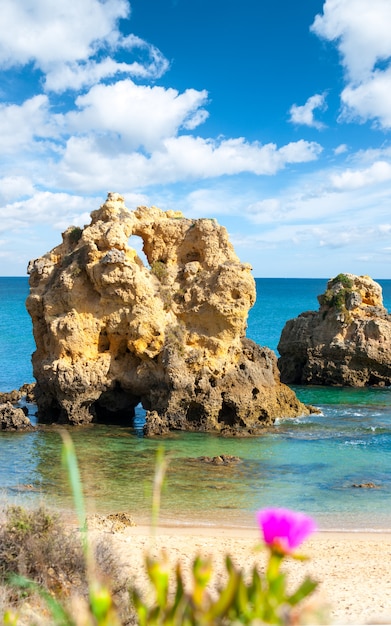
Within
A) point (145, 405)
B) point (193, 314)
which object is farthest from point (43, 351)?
point (193, 314)

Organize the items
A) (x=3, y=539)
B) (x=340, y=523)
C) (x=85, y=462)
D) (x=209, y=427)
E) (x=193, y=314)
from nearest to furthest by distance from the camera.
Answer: (x=3, y=539) < (x=340, y=523) < (x=85, y=462) < (x=209, y=427) < (x=193, y=314)

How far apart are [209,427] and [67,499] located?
8.44 m

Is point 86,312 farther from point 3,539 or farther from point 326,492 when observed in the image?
point 3,539

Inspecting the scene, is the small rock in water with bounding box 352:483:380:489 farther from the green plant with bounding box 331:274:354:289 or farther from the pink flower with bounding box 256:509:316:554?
the green plant with bounding box 331:274:354:289

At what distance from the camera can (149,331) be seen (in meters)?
23.1

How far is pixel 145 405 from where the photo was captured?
2420 centimetres

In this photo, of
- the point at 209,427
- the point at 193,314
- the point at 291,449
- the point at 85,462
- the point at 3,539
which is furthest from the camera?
the point at 193,314

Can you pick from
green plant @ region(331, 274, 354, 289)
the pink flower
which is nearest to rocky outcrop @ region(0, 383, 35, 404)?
green plant @ region(331, 274, 354, 289)

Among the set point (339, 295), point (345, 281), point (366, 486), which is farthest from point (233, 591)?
point (345, 281)

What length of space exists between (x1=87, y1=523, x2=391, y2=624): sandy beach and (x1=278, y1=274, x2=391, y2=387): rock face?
21.1 m

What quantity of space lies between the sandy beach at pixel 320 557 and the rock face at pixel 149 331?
987cm

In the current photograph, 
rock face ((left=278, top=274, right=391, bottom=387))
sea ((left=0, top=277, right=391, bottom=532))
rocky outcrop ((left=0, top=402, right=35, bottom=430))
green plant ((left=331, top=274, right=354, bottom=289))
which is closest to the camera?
sea ((left=0, top=277, right=391, bottom=532))

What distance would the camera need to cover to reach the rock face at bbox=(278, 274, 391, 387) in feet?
109

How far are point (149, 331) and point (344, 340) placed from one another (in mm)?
14128
